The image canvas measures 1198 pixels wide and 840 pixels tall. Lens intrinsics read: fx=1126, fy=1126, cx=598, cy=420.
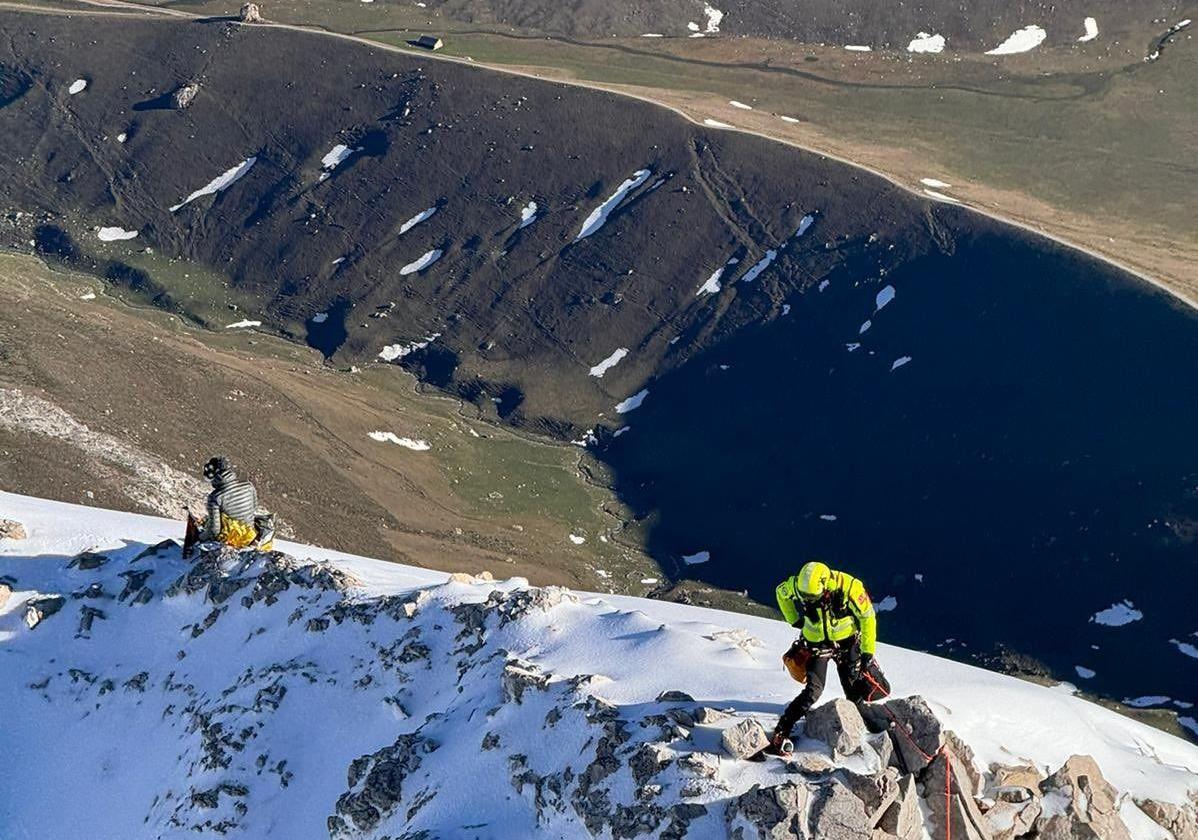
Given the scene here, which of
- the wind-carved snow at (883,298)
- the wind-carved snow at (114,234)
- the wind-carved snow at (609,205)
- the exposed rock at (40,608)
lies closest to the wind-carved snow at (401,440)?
the wind-carved snow at (609,205)

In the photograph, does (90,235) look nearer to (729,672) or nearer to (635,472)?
(635,472)

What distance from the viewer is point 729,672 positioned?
72.1 feet

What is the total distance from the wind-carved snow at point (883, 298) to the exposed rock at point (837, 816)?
6408 cm

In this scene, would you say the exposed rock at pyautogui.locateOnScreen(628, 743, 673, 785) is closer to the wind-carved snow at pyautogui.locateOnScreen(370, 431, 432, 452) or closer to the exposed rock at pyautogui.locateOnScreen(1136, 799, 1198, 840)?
the exposed rock at pyautogui.locateOnScreen(1136, 799, 1198, 840)

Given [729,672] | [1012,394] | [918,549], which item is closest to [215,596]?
[729,672]

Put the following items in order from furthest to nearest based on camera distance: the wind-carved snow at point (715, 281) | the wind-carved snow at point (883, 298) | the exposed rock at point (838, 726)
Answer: the wind-carved snow at point (715, 281), the wind-carved snow at point (883, 298), the exposed rock at point (838, 726)

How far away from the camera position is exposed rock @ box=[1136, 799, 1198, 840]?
859 inches

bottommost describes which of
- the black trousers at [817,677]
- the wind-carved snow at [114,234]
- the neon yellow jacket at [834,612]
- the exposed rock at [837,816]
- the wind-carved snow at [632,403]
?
the wind-carved snow at [632,403]

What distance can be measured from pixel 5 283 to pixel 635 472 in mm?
46424

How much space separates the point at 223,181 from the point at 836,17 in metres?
63.4

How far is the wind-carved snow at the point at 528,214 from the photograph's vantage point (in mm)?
88875

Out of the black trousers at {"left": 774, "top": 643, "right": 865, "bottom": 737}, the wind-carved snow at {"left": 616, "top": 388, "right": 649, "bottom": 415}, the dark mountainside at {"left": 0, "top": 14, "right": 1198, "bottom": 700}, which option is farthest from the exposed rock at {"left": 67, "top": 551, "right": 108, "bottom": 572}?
the wind-carved snow at {"left": 616, "top": 388, "right": 649, "bottom": 415}

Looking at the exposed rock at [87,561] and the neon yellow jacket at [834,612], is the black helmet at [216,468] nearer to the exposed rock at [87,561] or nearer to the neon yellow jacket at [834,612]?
the exposed rock at [87,561]

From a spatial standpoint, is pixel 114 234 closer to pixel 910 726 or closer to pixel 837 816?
pixel 910 726
